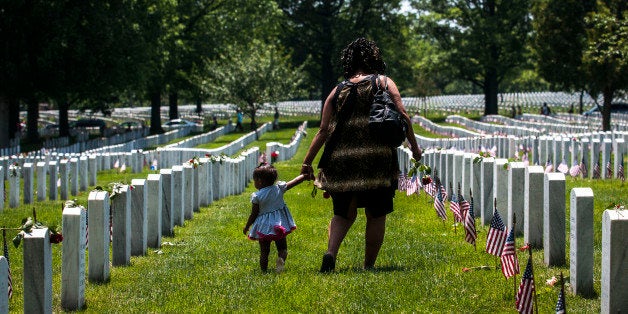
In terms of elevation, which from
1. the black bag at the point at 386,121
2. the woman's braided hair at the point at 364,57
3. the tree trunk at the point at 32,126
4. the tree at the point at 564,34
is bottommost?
the tree trunk at the point at 32,126

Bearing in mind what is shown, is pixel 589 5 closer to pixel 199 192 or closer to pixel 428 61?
pixel 428 61

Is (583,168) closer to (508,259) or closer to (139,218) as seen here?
(139,218)

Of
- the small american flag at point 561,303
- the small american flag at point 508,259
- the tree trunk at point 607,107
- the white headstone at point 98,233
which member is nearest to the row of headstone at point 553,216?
the small american flag at point 508,259

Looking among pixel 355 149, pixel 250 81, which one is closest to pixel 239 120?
pixel 250 81

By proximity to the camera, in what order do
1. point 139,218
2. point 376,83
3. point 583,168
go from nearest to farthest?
point 376,83, point 139,218, point 583,168

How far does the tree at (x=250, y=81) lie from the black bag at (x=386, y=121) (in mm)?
54337

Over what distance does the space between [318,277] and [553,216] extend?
2052 millimetres

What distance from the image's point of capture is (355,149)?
352 inches

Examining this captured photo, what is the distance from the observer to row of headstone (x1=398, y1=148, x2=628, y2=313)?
6.80 meters

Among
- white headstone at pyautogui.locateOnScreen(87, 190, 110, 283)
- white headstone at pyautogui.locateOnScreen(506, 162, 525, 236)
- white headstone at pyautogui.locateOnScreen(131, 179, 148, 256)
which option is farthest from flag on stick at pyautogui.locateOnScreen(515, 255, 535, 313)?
white headstone at pyautogui.locateOnScreen(131, 179, 148, 256)

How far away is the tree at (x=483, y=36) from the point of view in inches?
2749

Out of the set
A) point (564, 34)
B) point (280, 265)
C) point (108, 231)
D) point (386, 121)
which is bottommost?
point (280, 265)

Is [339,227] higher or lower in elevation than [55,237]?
lower

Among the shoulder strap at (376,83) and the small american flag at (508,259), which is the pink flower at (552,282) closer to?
the small american flag at (508,259)
